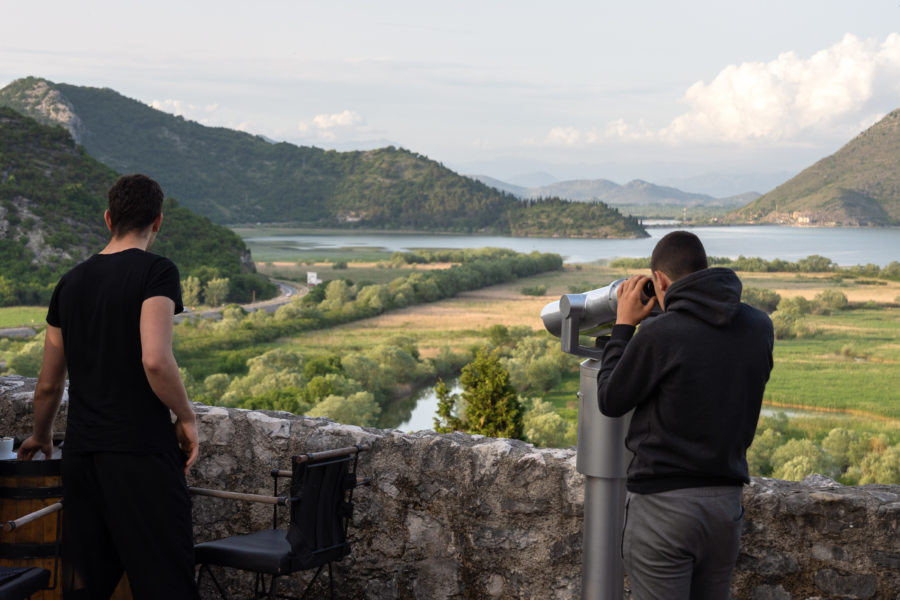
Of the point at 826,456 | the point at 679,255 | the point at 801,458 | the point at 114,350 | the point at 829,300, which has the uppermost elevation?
the point at 679,255

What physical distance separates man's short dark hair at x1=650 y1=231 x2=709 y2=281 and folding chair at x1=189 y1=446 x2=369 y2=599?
4.14ft

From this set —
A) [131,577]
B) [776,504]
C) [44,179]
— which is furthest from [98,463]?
[44,179]

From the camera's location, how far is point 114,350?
2.38 m

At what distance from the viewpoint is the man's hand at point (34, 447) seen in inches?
113

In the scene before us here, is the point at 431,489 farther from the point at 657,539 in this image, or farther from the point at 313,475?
the point at 657,539

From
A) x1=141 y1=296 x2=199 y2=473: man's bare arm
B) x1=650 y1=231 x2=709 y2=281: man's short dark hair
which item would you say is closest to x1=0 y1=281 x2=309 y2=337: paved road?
x1=141 y1=296 x2=199 y2=473: man's bare arm

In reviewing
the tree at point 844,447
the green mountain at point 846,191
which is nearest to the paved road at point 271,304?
the tree at point 844,447

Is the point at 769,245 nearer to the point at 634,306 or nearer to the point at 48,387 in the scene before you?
the point at 634,306

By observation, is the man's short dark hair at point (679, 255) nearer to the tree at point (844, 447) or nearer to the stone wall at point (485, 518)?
the stone wall at point (485, 518)

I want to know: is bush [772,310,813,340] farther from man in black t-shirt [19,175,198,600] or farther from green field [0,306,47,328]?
man in black t-shirt [19,175,198,600]

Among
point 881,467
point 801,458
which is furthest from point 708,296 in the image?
point 881,467

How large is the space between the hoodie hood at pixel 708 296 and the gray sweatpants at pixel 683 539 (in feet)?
1.36

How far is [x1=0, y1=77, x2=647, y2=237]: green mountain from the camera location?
8319cm

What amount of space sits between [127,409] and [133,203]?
569 mm
